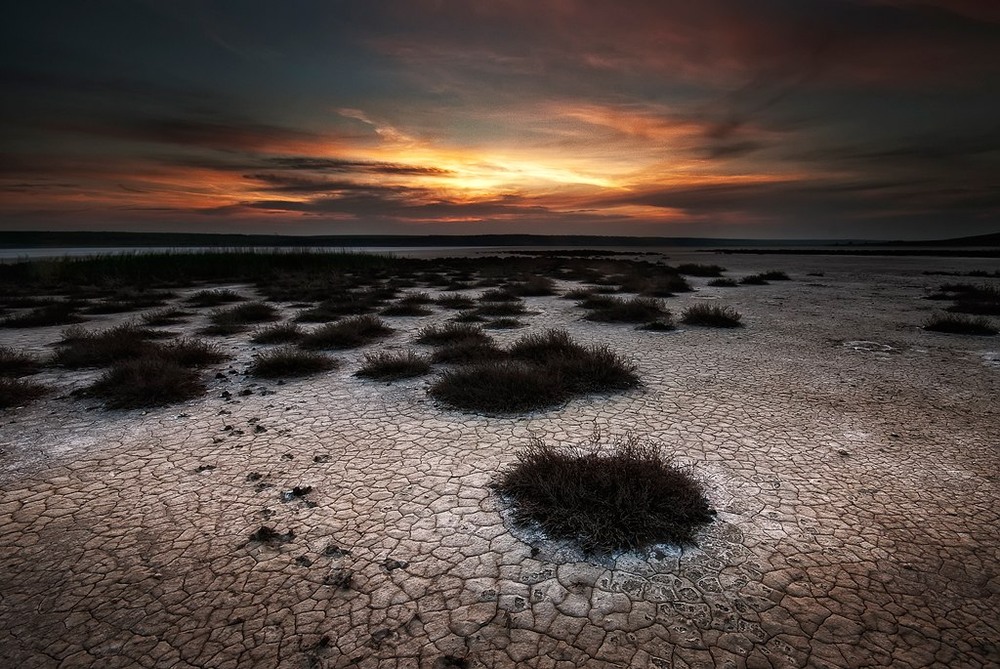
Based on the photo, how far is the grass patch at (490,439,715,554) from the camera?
3.01 metres

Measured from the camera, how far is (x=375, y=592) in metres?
2.62

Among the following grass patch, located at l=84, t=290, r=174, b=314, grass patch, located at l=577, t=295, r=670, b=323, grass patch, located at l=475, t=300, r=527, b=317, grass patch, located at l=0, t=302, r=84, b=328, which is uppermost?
grass patch, located at l=577, t=295, r=670, b=323

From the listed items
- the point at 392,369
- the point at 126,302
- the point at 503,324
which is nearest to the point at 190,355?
the point at 392,369

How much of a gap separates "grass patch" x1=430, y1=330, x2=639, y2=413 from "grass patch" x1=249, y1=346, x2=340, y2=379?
227 centimetres

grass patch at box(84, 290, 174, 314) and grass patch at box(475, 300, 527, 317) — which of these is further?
grass patch at box(84, 290, 174, 314)

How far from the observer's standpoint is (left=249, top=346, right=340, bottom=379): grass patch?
706cm

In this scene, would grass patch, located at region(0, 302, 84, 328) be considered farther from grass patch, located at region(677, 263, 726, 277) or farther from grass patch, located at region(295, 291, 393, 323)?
grass patch, located at region(677, 263, 726, 277)

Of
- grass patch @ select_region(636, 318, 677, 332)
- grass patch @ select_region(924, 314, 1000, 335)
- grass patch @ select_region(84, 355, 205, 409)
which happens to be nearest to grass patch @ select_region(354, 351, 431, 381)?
grass patch @ select_region(84, 355, 205, 409)

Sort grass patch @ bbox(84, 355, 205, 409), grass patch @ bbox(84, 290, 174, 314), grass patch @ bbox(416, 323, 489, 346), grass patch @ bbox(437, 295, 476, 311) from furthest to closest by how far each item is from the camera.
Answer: grass patch @ bbox(437, 295, 476, 311), grass patch @ bbox(84, 290, 174, 314), grass patch @ bbox(416, 323, 489, 346), grass patch @ bbox(84, 355, 205, 409)

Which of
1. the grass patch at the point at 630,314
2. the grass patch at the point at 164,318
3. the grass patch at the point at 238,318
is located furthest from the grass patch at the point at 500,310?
the grass patch at the point at 164,318

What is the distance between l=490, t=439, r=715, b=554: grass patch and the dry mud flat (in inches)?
5.8

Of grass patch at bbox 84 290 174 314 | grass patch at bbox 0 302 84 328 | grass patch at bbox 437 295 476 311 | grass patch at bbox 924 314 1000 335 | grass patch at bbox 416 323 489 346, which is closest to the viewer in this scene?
grass patch at bbox 416 323 489 346

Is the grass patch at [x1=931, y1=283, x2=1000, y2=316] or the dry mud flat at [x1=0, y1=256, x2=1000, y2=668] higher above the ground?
the grass patch at [x1=931, y1=283, x2=1000, y2=316]

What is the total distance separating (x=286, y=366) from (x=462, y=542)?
511 centimetres
